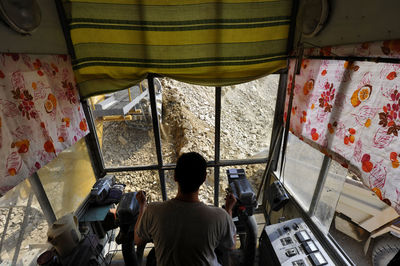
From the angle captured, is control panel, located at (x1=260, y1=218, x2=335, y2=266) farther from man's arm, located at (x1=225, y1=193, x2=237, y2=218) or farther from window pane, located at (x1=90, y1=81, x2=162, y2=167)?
window pane, located at (x1=90, y1=81, x2=162, y2=167)

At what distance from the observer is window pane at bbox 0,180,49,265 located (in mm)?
1384

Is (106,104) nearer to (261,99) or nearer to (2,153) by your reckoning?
(2,153)

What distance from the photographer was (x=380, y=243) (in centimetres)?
131

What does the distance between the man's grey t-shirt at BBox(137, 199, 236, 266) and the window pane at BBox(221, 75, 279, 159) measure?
5.27 ft

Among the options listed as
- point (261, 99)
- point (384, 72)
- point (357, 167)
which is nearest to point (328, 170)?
point (357, 167)

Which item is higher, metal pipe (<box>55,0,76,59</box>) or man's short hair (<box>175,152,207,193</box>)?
metal pipe (<box>55,0,76,59</box>)

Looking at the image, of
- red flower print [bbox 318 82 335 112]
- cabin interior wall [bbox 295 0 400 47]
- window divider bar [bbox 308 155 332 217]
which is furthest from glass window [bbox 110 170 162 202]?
cabin interior wall [bbox 295 0 400 47]

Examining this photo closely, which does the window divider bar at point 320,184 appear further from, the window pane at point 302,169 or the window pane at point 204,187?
the window pane at point 204,187

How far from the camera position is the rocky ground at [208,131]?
251 cm

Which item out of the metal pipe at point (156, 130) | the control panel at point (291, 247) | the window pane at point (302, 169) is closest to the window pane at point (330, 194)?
the window pane at point (302, 169)

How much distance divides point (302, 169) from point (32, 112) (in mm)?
2687

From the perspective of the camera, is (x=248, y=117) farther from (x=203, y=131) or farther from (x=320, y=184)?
(x=320, y=184)

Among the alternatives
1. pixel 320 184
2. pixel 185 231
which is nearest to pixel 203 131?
pixel 320 184

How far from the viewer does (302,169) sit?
218 cm
